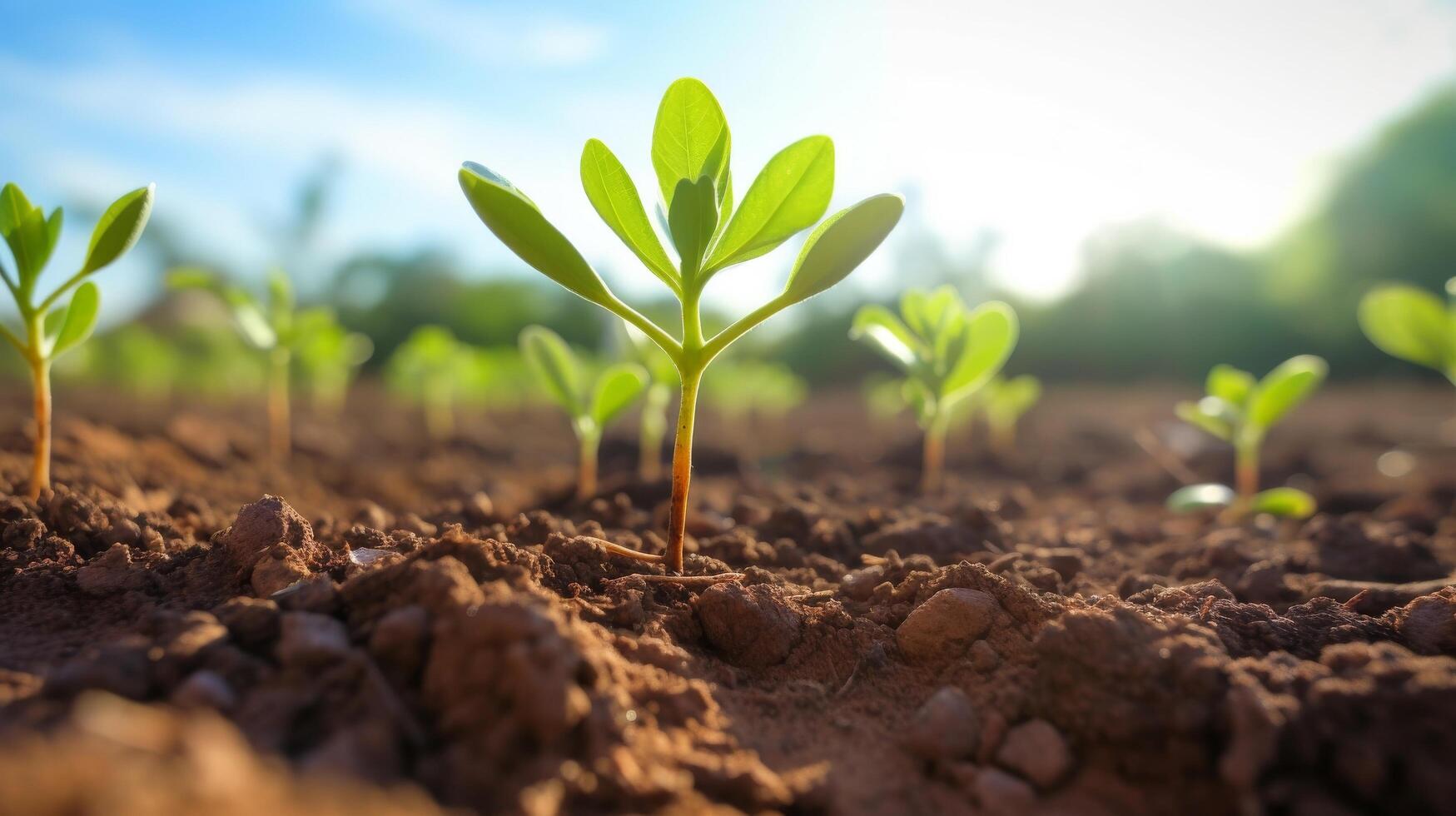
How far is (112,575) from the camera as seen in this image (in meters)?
1.52

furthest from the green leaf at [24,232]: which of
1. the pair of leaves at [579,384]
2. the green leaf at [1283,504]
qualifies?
the green leaf at [1283,504]

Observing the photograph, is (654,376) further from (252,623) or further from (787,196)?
(252,623)

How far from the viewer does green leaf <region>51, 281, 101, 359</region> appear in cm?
199

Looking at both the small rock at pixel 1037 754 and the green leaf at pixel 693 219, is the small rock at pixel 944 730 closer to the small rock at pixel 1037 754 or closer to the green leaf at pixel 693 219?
the small rock at pixel 1037 754

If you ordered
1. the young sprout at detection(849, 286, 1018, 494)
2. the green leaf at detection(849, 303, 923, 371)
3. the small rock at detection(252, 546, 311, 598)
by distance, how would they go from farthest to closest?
1. the young sprout at detection(849, 286, 1018, 494)
2. the green leaf at detection(849, 303, 923, 371)
3. the small rock at detection(252, 546, 311, 598)

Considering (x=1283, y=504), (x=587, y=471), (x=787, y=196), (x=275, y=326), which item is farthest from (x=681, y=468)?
(x=275, y=326)

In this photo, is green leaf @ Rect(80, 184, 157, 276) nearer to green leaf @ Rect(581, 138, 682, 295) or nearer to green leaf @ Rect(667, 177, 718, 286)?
green leaf @ Rect(581, 138, 682, 295)

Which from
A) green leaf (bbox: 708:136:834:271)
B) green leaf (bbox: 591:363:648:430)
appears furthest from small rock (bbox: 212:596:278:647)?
green leaf (bbox: 591:363:648:430)

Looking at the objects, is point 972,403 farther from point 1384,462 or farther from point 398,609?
point 398,609

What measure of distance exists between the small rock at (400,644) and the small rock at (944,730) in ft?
2.47

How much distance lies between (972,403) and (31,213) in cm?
537

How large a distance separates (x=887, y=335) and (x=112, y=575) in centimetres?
206

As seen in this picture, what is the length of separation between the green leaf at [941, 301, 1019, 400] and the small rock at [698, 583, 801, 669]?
156 centimetres

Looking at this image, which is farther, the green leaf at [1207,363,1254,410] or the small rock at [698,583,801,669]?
the green leaf at [1207,363,1254,410]
